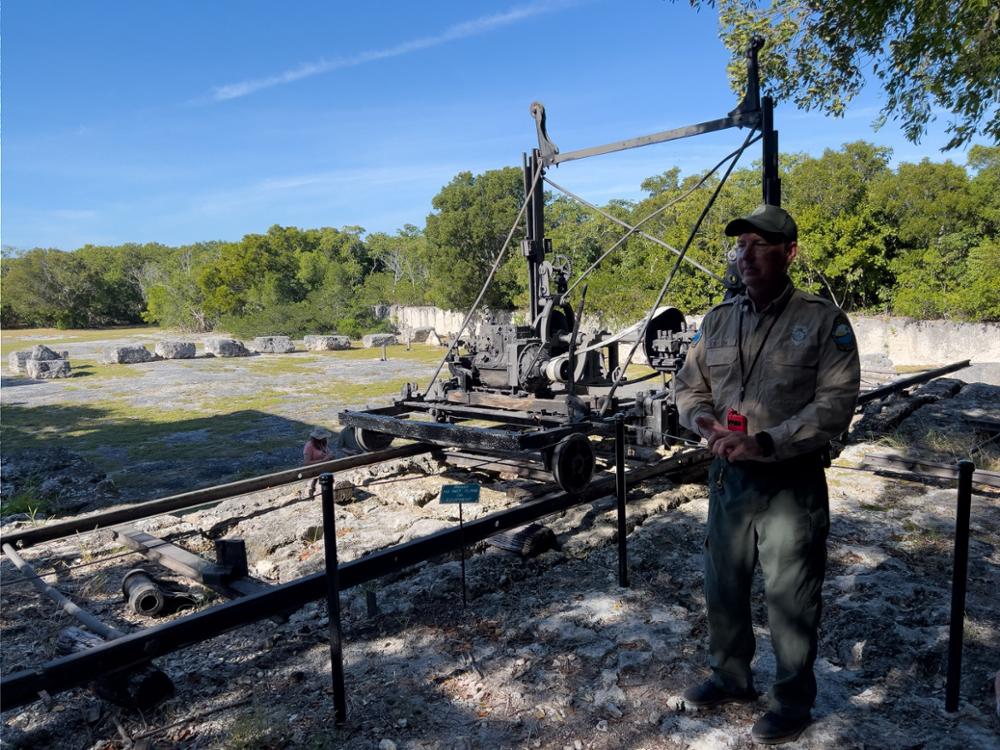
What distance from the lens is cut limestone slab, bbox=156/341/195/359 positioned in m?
26.4

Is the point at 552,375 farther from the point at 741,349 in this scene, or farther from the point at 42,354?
the point at 42,354

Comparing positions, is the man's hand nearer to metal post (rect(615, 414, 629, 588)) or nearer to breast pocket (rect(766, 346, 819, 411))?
breast pocket (rect(766, 346, 819, 411))

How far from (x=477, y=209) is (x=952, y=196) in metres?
20.8

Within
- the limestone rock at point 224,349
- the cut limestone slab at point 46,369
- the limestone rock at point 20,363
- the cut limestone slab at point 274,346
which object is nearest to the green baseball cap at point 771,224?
the cut limestone slab at point 46,369

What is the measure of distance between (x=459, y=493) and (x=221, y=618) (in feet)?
4.46

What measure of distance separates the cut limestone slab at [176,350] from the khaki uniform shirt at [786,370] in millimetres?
26938

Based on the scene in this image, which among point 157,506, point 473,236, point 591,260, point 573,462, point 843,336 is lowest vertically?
point 157,506

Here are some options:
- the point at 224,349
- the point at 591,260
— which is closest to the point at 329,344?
the point at 224,349

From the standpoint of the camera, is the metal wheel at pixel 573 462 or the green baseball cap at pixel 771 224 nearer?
the green baseball cap at pixel 771 224

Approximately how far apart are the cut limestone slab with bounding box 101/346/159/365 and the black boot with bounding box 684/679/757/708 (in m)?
25.6

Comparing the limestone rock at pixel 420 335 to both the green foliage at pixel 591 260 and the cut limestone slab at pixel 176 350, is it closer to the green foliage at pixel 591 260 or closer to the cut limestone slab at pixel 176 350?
the green foliage at pixel 591 260

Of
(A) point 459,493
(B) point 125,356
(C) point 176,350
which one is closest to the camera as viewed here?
(A) point 459,493

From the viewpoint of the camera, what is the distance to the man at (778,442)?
8.02 ft

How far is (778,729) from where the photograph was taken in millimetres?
2555
